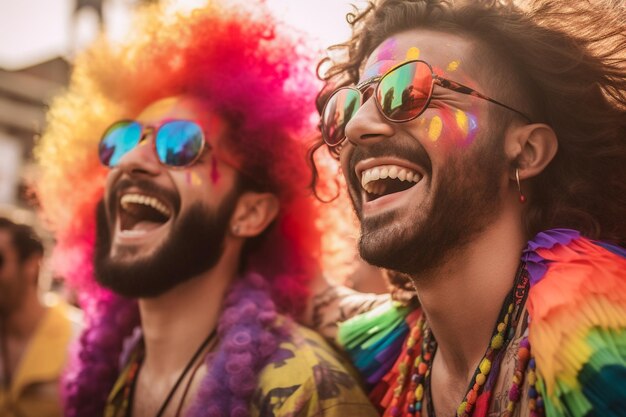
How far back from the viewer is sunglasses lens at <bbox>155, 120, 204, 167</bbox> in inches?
106

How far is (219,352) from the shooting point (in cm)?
250

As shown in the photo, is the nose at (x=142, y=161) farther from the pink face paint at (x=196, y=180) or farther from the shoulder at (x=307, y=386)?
the shoulder at (x=307, y=386)

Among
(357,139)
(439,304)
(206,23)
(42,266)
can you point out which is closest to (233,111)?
(206,23)

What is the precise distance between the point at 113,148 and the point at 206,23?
2.54 feet

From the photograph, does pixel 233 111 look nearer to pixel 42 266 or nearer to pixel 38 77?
pixel 42 266

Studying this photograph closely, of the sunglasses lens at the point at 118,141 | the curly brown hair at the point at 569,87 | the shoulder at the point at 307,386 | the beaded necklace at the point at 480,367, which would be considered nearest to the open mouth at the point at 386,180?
the curly brown hair at the point at 569,87

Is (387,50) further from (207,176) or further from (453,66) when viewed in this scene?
(207,176)

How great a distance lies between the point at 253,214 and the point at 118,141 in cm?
73

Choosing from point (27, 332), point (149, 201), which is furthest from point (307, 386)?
point (27, 332)

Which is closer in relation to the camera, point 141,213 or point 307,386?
point 307,386

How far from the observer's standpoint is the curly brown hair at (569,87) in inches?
76.7

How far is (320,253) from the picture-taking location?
320 cm

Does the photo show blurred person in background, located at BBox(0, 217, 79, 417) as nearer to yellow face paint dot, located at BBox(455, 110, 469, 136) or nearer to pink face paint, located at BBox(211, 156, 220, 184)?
pink face paint, located at BBox(211, 156, 220, 184)

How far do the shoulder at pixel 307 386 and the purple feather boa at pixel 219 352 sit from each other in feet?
0.20
